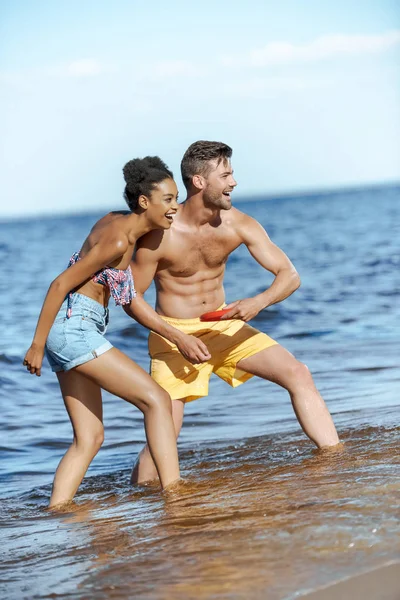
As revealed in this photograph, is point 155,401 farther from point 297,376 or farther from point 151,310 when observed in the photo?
point 297,376

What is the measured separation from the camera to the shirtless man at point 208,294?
17.5ft

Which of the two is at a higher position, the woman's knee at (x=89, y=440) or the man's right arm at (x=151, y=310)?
the man's right arm at (x=151, y=310)

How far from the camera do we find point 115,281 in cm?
468

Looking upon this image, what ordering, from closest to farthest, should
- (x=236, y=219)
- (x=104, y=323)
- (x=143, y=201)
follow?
(x=143, y=201) < (x=104, y=323) < (x=236, y=219)

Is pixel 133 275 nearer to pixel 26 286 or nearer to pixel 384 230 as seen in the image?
pixel 26 286

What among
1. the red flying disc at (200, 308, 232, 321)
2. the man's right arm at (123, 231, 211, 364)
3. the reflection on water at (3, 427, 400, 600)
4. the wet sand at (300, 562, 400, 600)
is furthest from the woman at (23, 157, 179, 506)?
the wet sand at (300, 562, 400, 600)

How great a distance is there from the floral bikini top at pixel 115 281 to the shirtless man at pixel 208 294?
36 centimetres

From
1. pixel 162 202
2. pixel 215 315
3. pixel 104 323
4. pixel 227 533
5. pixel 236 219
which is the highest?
pixel 162 202

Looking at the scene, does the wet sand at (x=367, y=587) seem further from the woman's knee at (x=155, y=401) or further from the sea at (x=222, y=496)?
the woman's knee at (x=155, y=401)

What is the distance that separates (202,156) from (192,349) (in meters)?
1.18

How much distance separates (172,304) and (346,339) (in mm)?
6568

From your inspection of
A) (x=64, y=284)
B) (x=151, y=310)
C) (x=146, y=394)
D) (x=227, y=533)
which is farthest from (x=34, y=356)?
(x=227, y=533)

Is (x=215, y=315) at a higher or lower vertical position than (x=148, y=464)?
higher

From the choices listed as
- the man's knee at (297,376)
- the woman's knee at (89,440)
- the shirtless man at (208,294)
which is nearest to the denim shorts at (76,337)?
the woman's knee at (89,440)
